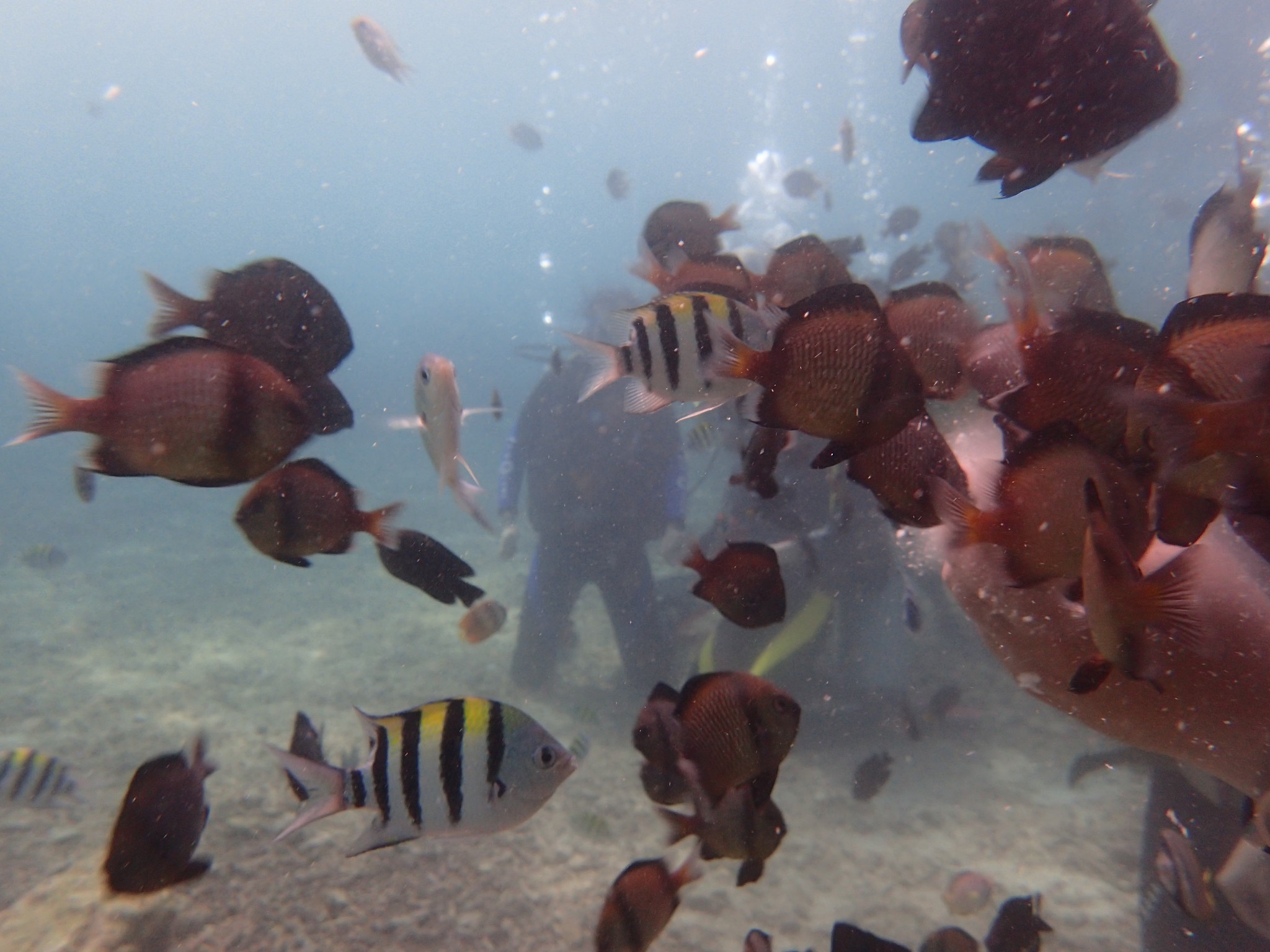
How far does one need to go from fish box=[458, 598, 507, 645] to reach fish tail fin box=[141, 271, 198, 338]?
13.0 feet

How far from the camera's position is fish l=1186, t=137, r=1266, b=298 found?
4.78 feet

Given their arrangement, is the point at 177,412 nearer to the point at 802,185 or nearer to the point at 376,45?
the point at 376,45

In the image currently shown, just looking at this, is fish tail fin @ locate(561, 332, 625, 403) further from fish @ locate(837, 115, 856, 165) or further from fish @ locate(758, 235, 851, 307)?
fish @ locate(837, 115, 856, 165)

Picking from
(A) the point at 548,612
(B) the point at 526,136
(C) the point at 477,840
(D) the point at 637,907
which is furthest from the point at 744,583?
(B) the point at 526,136

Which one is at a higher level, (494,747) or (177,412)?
(177,412)

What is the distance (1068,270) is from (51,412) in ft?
8.42

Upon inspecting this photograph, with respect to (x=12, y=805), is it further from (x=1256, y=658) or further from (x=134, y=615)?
(x=134, y=615)

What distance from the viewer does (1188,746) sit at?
4.75ft

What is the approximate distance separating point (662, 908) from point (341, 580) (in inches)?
536

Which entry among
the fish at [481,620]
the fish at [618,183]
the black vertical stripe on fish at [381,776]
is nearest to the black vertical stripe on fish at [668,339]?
the black vertical stripe on fish at [381,776]

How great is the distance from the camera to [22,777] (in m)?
3.79

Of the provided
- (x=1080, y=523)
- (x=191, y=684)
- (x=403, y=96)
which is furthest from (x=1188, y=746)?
(x=403, y=96)

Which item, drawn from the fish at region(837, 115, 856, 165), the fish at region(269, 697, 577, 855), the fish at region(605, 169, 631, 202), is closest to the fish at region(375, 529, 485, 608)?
the fish at region(269, 697, 577, 855)

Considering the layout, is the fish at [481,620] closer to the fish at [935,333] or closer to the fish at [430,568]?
the fish at [430,568]
